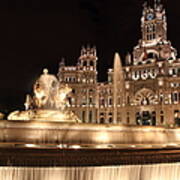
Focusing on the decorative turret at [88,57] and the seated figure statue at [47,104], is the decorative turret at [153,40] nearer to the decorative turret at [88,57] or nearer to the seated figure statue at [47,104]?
the decorative turret at [88,57]

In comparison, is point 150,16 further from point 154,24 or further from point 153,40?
point 153,40

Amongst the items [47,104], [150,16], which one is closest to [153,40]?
[150,16]

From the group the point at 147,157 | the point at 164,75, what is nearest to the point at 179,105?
the point at 164,75

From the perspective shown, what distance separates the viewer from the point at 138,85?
71750 millimetres

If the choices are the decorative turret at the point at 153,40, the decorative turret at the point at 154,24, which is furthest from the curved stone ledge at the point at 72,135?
the decorative turret at the point at 154,24

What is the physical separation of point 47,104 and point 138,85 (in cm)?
5579

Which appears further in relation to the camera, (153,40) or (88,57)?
(88,57)

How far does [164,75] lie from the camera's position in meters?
68.6

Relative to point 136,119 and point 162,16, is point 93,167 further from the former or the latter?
point 162,16

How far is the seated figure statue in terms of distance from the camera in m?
17.8

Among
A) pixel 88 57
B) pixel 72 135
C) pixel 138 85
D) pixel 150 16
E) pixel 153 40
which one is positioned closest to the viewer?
pixel 72 135

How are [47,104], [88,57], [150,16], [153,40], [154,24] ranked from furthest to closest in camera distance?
[150,16], [154,24], [88,57], [153,40], [47,104]

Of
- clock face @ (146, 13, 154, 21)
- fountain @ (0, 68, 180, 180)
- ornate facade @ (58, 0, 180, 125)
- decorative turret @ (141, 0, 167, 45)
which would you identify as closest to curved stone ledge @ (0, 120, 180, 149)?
fountain @ (0, 68, 180, 180)

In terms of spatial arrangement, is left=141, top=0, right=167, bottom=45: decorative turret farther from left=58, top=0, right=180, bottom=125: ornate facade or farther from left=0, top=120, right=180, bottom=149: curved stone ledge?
left=0, top=120, right=180, bottom=149: curved stone ledge
